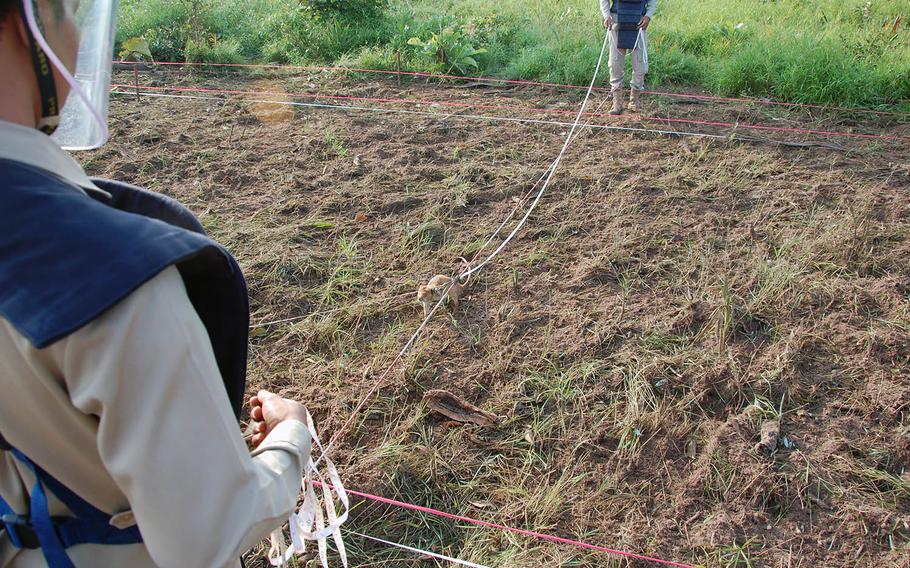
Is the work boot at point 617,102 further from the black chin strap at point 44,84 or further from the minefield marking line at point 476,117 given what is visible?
the black chin strap at point 44,84

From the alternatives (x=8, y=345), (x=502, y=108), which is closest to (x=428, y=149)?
(x=502, y=108)

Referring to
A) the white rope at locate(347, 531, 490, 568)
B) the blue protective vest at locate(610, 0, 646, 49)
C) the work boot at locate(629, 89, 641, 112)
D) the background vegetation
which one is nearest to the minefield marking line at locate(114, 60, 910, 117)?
the background vegetation

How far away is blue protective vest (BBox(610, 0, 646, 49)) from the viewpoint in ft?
16.7

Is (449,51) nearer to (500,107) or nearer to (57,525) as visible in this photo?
(500,107)

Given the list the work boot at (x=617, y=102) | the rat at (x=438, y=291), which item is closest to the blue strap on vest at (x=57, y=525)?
the rat at (x=438, y=291)

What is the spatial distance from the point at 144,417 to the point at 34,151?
0.35m

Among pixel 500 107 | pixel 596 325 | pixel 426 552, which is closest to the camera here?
pixel 426 552

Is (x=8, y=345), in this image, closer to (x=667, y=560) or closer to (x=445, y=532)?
(x=445, y=532)

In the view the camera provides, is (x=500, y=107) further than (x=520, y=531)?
Yes

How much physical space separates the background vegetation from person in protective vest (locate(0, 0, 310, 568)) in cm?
567

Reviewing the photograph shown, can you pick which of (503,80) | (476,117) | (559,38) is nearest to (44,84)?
(476,117)

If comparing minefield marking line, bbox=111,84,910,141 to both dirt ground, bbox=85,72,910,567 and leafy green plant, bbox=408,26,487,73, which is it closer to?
dirt ground, bbox=85,72,910,567

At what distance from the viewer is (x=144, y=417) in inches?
30.7

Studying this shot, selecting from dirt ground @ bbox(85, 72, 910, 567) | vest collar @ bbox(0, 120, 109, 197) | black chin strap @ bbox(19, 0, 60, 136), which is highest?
black chin strap @ bbox(19, 0, 60, 136)
